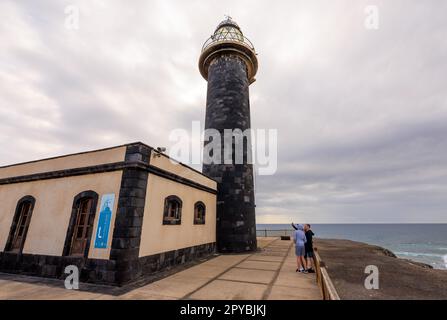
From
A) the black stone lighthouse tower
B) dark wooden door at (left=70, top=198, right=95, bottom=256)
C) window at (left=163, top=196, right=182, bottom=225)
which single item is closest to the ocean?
the black stone lighthouse tower

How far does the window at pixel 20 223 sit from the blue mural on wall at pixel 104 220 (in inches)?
142

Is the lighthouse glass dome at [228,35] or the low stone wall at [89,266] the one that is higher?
the lighthouse glass dome at [228,35]

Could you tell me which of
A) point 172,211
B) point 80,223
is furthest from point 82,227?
point 172,211

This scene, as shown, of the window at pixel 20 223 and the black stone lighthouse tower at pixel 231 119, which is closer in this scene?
the window at pixel 20 223

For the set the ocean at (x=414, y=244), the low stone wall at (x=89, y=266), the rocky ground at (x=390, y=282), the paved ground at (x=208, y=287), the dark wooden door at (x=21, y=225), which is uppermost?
A: the dark wooden door at (x=21, y=225)

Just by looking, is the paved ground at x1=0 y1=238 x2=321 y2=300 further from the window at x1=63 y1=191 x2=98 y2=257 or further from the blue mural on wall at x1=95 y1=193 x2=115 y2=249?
the blue mural on wall at x1=95 y1=193 x2=115 y2=249

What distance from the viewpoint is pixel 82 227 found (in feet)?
22.3

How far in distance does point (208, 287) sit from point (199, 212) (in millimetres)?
5098

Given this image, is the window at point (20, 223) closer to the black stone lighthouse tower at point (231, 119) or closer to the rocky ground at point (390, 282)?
the black stone lighthouse tower at point (231, 119)

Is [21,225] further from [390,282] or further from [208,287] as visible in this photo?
[390,282]

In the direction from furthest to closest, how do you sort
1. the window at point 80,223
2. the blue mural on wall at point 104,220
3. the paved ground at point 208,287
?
the window at point 80,223
the blue mural on wall at point 104,220
the paved ground at point 208,287

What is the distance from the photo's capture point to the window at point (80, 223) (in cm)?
654

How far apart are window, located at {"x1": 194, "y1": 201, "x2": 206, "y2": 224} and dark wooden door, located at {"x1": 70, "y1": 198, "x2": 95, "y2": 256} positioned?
4425mm

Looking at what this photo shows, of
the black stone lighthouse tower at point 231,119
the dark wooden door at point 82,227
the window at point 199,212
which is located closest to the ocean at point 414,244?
the black stone lighthouse tower at point 231,119
